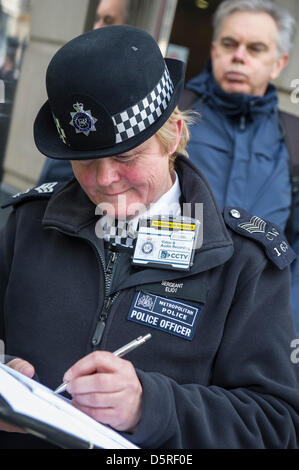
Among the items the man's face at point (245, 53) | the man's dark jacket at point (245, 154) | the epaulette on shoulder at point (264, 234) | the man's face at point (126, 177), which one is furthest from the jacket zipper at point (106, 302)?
the man's face at point (245, 53)

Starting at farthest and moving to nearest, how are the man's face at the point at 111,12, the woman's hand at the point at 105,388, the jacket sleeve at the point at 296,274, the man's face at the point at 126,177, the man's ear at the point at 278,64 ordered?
the man's face at the point at 111,12 → the man's ear at the point at 278,64 → the jacket sleeve at the point at 296,274 → the man's face at the point at 126,177 → the woman's hand at the point at 105,388

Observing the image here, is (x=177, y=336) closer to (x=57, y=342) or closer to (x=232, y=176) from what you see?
(x=57, y=342)

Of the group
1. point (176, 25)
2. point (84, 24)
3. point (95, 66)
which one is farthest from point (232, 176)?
point (176, 25)

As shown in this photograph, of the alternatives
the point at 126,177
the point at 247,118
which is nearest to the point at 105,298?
the point at 126,177

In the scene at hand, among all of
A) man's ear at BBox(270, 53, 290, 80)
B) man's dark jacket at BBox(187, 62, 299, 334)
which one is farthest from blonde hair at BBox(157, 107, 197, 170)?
man's ear at BBox(270, 53, 290, 80)

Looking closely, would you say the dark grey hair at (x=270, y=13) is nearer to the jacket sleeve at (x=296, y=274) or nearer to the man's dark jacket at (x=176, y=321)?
the jacket sleeve at (x=296, y=274)

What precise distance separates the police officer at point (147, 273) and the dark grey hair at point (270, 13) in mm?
1530

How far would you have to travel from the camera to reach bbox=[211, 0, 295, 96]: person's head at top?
10.5ft

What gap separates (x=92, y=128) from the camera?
1698mm

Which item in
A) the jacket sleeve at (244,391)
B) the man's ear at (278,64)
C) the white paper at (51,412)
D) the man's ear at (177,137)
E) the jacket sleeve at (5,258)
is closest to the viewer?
the white paper at (51,412)

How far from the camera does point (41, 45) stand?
15.2 ft

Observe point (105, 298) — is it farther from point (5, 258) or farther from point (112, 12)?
point (112, 12)

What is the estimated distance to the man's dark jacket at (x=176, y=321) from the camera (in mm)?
1602

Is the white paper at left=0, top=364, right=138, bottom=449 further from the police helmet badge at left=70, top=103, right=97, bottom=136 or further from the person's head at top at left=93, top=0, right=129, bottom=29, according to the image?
the person's head at top at left=93, top=0, right=129, bottom=29
